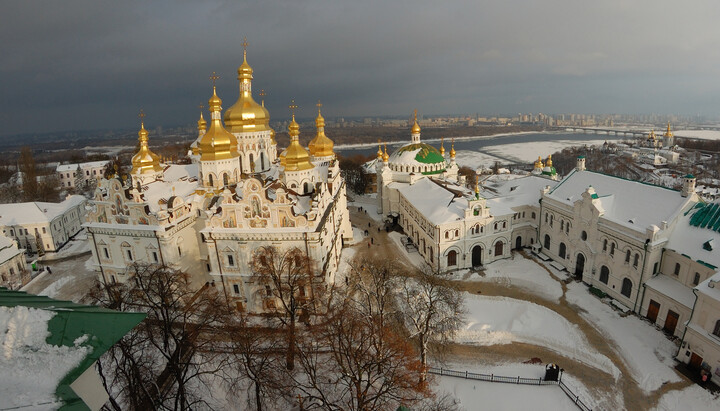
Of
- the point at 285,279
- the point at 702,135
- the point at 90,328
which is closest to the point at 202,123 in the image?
the point at 285,279

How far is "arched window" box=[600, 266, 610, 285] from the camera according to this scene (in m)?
23.4

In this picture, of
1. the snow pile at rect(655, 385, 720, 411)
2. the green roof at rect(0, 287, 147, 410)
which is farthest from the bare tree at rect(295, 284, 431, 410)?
the snow pile at rect(655, 385, 720, 411)

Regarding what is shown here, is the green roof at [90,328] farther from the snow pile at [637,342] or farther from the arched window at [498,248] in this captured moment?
the arched window at [498,248]

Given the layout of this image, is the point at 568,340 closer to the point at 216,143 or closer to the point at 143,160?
the point at 216,143

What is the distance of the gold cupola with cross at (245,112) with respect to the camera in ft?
96.9

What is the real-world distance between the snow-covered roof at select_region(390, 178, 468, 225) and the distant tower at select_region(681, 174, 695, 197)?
41.1 feet

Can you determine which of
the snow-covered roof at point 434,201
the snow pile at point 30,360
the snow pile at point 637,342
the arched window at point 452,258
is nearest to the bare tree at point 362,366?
the snow pile at point 30,360

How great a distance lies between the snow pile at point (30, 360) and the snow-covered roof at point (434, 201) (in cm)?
2449

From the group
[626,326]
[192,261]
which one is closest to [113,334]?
[192,261]

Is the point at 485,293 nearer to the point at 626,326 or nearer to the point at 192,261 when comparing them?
the point at 626,326

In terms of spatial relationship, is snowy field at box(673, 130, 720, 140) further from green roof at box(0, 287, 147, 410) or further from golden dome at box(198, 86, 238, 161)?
green roof at box(0, 287, 147, 410)

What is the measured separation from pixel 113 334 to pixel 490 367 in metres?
17.6

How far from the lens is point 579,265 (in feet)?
84.6

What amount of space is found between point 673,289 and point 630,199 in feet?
19.8
